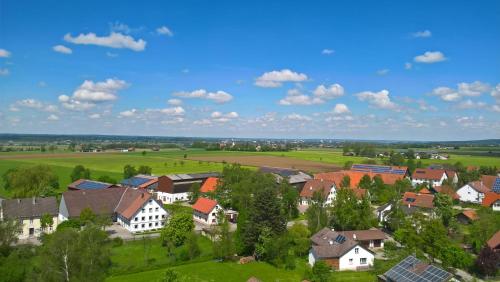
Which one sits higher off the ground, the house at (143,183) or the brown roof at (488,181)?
the brown roof at (488,181)

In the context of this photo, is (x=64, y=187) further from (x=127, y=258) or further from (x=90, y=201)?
(x=127, y=258)

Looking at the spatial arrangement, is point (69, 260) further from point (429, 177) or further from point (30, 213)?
point (429, 177)

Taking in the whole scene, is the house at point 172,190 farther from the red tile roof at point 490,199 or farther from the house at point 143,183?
the red tile roof at point 490,199

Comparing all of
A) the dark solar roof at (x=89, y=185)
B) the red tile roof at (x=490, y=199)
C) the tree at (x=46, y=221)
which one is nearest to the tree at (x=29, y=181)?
the dark solar roof at (x=89, y=185)

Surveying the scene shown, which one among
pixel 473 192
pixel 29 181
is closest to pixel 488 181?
pixel 473 192

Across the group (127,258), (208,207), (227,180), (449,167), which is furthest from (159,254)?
(449,167)
